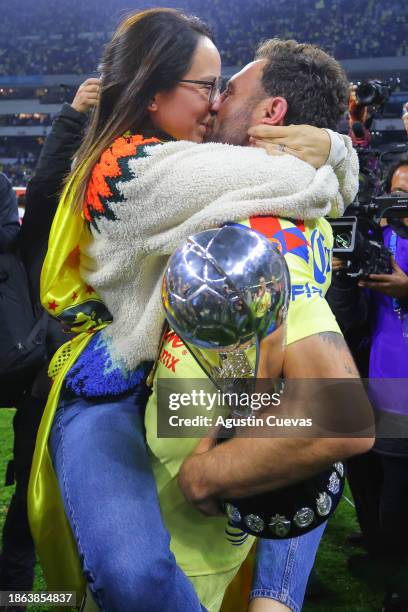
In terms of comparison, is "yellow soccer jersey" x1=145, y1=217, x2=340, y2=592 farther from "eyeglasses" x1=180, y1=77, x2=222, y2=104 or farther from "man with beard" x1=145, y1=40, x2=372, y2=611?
"eyeglasses" x1=180, y1=77, x2=222, y2=104

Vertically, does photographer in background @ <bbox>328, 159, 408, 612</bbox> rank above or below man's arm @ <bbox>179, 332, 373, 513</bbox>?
below

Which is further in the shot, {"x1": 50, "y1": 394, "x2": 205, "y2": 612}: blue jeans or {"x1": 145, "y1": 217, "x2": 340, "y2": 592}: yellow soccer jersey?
{"x1": 145, "y1": 217, "x2": 340, "y2": 592}: yellow soccer jersey

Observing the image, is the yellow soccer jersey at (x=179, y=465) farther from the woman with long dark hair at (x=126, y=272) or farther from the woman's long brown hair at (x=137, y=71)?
the woman's long brown hair at (x=137, y=71)

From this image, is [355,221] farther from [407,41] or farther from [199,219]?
[407,41]

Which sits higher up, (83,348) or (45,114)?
(83,348)

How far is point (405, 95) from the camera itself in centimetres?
1891

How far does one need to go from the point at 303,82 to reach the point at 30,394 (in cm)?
130

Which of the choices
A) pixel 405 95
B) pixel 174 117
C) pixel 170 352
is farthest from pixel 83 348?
pixel 405 95

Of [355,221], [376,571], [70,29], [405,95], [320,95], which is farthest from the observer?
[70,29]

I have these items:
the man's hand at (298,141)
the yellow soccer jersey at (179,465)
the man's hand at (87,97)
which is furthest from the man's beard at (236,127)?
the man's hand at (87,97)

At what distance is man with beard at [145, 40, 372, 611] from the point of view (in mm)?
1076

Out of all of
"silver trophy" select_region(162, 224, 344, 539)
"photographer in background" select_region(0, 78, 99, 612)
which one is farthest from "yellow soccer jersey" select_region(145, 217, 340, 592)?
"photographer in background" select_region(0, 78, 99, 612)

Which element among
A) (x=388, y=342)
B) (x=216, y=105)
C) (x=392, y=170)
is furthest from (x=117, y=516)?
(x=392, y=170)

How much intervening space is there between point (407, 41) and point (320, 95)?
65.4ft
